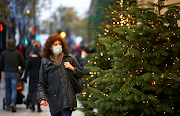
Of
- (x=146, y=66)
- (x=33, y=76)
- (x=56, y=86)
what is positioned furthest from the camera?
(x=33, y=76)

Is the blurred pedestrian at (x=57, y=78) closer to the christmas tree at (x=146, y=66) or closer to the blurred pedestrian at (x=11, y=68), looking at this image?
the christmas tree at (x=146, y=66)

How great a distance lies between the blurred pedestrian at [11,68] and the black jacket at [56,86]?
13.3ft

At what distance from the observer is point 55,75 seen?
15.9 feet

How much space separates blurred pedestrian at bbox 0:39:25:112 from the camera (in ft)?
28.7

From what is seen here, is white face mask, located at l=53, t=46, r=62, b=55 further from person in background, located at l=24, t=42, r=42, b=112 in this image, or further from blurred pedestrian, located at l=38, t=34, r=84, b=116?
person in background, located at l=24, t=42, r=42, b=112

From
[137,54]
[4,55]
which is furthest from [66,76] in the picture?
[4,55]

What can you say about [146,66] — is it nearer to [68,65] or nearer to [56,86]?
[68,65]

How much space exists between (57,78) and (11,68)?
4.27 m

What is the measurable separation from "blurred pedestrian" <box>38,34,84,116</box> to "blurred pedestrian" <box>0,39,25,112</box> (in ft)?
13.0

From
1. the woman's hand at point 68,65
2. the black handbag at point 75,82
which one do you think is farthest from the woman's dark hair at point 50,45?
the black handbag at point 75,82

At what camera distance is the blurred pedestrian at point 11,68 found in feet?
28.7

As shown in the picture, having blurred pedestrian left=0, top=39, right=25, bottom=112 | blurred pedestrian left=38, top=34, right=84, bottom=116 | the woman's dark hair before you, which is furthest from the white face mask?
blurred pedestrian left=0, top=39, right=25, bottom=112

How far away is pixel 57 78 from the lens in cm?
482

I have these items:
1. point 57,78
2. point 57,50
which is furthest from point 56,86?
point 57,50
